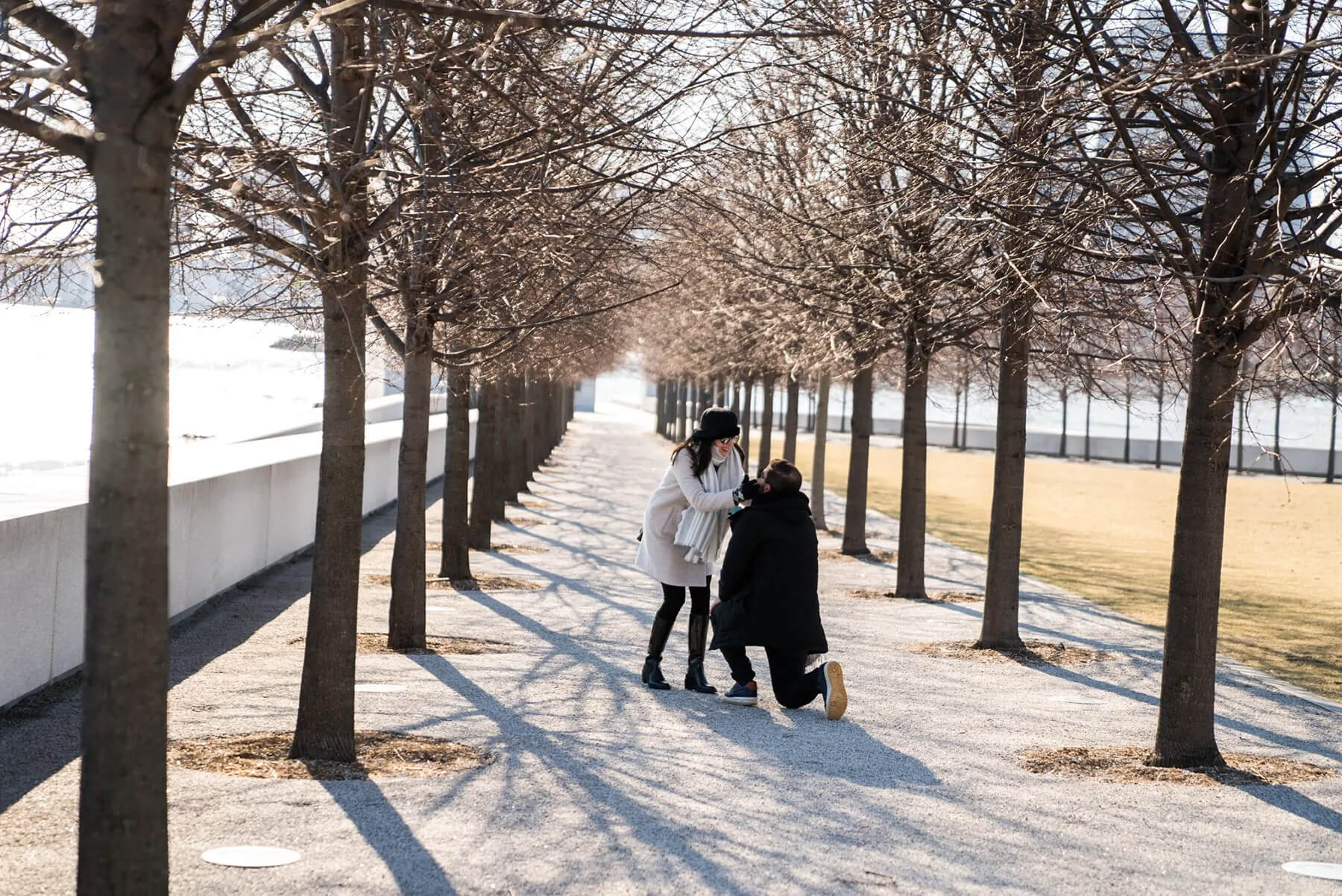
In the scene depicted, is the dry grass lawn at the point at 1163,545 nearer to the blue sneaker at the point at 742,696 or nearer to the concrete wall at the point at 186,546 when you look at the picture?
the blue sneaker at the point at 742,696

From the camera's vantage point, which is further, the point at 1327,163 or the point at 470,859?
the point at 1327,163

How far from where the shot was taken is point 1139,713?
31.2ft

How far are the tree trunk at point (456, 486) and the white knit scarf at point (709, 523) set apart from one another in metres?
5.48

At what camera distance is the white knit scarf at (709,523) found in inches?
362

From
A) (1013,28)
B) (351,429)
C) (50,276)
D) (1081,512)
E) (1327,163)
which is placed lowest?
(1081,512)

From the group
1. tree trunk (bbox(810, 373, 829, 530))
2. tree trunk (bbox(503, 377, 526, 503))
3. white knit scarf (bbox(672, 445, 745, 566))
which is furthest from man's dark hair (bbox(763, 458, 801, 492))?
tree trunk (bbox(503, 377, 526, 503))

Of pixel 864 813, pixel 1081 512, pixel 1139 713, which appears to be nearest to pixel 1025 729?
pixel 1139 713

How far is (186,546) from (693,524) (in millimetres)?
4925

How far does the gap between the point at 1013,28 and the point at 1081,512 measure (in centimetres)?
2757

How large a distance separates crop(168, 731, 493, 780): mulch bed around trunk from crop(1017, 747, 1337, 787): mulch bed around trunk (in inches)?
115

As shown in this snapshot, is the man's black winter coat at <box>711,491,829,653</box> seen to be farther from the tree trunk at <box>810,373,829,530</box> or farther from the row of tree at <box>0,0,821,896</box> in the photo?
the tree trunk at <box>810,373,829,530</box>

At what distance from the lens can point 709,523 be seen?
30.3ft

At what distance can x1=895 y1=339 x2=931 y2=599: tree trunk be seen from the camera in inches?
599

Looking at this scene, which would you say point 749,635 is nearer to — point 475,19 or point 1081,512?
point 475,19
